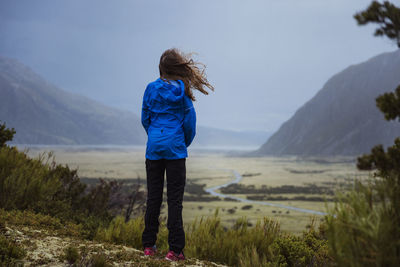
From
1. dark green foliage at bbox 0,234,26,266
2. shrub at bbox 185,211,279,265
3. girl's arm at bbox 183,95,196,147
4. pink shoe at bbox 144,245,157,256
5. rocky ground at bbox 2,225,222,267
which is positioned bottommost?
shrub at bbox 185,211,279,265

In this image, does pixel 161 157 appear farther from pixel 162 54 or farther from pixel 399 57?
pixel 399 57

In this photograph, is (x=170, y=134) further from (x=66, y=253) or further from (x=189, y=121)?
(x=66, y=253)

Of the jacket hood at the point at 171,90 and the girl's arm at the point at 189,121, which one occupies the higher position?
the jacket hood at the point at 171,90

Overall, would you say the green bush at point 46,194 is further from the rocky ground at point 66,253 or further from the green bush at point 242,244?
the rocky ground at point 66,253

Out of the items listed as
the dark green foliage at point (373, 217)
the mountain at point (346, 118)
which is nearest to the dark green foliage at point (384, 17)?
the dark green foliage at point (373, 217)

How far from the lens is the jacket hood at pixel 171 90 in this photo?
3818 mm

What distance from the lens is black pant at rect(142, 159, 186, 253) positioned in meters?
3.71

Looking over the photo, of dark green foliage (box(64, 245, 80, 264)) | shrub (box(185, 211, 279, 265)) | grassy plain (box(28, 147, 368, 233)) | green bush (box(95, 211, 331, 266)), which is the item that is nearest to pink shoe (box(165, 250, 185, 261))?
green bush (box(95, 211, 331, 266))

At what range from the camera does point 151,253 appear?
3848 millimetres

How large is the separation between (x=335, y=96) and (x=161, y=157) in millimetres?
151382

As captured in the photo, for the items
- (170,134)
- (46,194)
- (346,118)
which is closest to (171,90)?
(170,134)

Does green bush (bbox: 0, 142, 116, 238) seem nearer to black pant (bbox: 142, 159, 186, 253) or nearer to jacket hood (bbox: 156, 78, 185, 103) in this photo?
black pant (bbox: 142, 159, 186, 253)

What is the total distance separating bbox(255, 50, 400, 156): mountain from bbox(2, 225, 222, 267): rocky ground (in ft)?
373

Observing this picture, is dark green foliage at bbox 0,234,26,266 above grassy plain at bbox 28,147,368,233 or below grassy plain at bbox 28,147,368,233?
above
